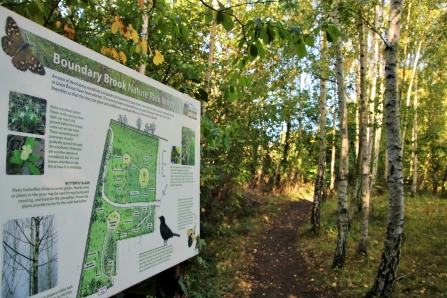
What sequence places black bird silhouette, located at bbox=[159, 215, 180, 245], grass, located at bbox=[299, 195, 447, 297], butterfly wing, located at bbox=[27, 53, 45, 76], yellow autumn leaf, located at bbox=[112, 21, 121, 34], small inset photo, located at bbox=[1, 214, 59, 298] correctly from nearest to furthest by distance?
small inset photo, located at bbox=[1, 214, 59, 298] → butterfly wing, located at bbox=[27, 53, 45, 76] → black bird silhouette, located at bbox=[159, 215, 180, 245] → yellow autumn leaf, located at bbox=[112, 21, 121, 34] → grass, located at bbox=[299, 195, 447, 297]

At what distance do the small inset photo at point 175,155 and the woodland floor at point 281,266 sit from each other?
522 centimetres

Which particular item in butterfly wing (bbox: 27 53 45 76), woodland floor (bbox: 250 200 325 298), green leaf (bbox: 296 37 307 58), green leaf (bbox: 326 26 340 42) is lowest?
woodland floor (bbox: 250 200 325 298)

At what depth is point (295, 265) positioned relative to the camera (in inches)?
346

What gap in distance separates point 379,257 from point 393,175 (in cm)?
416

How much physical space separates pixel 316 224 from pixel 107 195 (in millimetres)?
10866

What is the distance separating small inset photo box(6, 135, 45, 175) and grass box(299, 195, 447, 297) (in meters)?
6.20

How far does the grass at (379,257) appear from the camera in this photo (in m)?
6.43

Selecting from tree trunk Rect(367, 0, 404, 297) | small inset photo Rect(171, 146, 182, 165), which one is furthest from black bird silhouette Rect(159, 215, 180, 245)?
tree trunk Rect(367, 0, 404, 297)

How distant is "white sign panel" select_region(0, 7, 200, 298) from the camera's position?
54.7 inches

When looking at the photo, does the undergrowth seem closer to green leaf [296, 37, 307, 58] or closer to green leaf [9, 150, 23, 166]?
green leaf [9, 150, 23, 166]

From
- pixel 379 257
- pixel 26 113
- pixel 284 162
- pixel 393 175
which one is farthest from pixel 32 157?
pixel 284 162

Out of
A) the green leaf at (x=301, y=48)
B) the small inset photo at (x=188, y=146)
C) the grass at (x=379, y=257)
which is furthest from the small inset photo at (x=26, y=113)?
the grass at (x=379, y=257)

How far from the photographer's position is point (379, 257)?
8383mm

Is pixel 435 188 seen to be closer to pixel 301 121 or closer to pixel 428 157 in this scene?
pixel 428 157
